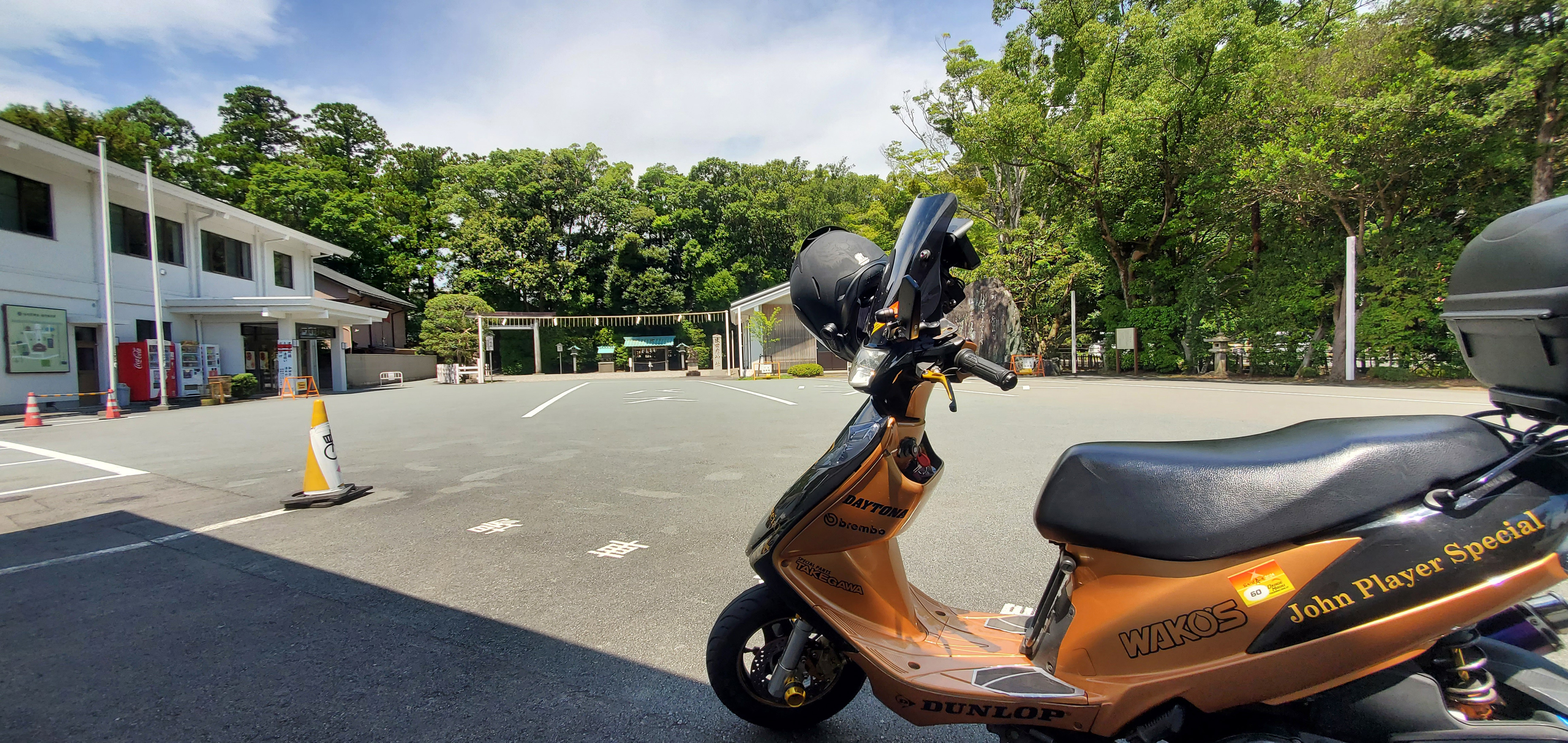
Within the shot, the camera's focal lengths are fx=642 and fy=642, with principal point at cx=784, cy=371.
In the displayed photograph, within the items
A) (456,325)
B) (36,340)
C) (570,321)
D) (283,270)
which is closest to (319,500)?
(36,340)

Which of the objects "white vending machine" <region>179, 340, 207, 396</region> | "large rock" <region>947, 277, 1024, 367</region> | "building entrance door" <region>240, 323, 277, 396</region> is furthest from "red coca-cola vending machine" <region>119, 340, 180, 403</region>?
"large rock" <region>947, 277, 1024, 367</region>

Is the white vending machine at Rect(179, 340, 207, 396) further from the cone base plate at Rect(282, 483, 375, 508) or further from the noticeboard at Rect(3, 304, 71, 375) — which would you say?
the cone base plate at Rect(282, 483, 375, 508)

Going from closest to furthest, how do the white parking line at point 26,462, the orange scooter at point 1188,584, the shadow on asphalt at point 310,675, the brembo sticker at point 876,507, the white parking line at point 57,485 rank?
1. the orange scooter at point 1188,584
2. the brembo sticker at point 876,507
3. the shadow on asphalt at point 310,675
4. the white parking line at point 57,485
5. the white parking line at point 26,462

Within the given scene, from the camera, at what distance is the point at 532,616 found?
2932 mm

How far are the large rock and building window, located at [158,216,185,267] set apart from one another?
2412 centimetres

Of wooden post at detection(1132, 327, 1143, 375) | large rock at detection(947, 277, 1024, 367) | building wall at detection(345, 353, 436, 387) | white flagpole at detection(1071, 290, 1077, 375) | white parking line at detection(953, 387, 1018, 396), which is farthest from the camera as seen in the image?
building wall at detection(345, 353, 436, 387)

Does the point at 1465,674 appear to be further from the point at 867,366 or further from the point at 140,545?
the point at 140,545

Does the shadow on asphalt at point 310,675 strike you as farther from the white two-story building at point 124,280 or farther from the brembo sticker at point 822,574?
the white two-story building at point 124,280

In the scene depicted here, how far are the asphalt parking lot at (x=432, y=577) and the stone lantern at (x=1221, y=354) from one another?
11.8 meters

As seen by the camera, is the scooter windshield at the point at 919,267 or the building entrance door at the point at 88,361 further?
the building entrance door at the point at 88,361

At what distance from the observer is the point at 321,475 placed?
5.11m

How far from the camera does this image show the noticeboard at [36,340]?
13391mm

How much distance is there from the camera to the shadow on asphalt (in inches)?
81.8

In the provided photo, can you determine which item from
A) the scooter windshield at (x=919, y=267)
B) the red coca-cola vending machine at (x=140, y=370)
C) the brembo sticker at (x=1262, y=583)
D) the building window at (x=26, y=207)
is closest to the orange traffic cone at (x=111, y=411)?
the red coca-cola vending machine at (x=140, y=370)
